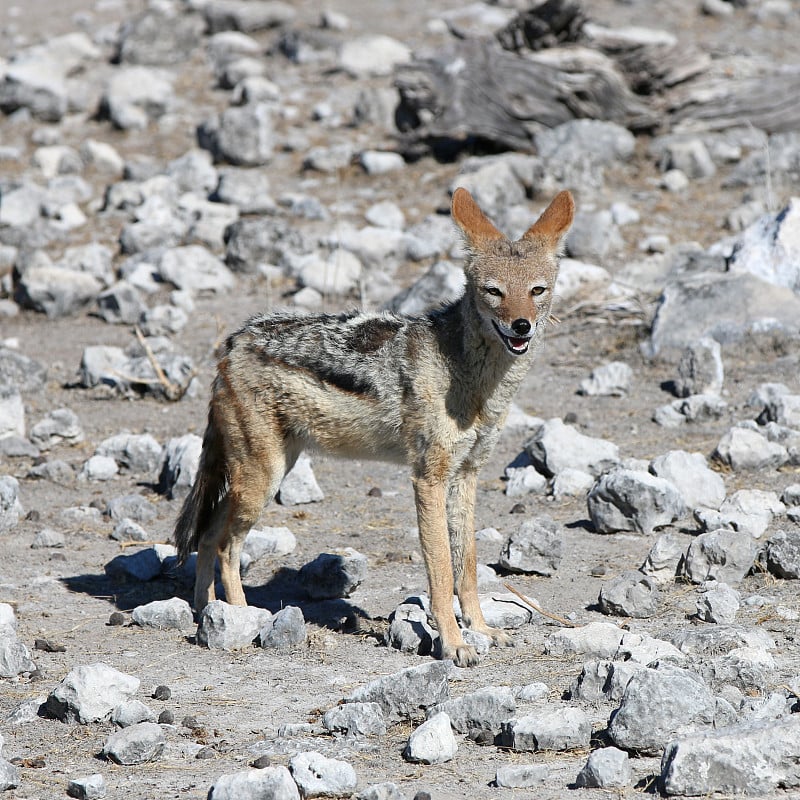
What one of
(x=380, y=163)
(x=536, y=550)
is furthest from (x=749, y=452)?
(x=380, y=163)

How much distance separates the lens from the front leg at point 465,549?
661cm

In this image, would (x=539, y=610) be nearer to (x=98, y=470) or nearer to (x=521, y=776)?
(x=521, y=776)

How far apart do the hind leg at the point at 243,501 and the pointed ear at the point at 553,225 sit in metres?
1.87

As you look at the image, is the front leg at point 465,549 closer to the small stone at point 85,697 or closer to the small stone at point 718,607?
the small stone at point 718,607

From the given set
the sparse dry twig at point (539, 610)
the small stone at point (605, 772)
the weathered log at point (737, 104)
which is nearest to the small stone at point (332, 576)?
the sparse dry twig at point (539, 610)

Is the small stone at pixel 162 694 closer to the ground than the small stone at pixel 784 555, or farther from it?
closer to the ground

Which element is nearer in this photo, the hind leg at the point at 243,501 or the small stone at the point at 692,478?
the hind leg at the point at 243,501

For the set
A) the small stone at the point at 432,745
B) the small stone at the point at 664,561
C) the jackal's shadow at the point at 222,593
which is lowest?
the jackal's shadow at the point at 222,593

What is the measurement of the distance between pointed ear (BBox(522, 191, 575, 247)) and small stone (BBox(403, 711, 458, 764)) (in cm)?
294

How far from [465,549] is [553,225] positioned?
1887 mm

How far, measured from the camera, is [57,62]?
18.7 metres

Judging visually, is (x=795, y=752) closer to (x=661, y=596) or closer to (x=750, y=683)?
(x=750, y=683)

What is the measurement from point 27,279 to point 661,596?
8.62 metres

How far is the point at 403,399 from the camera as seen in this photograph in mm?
6684
